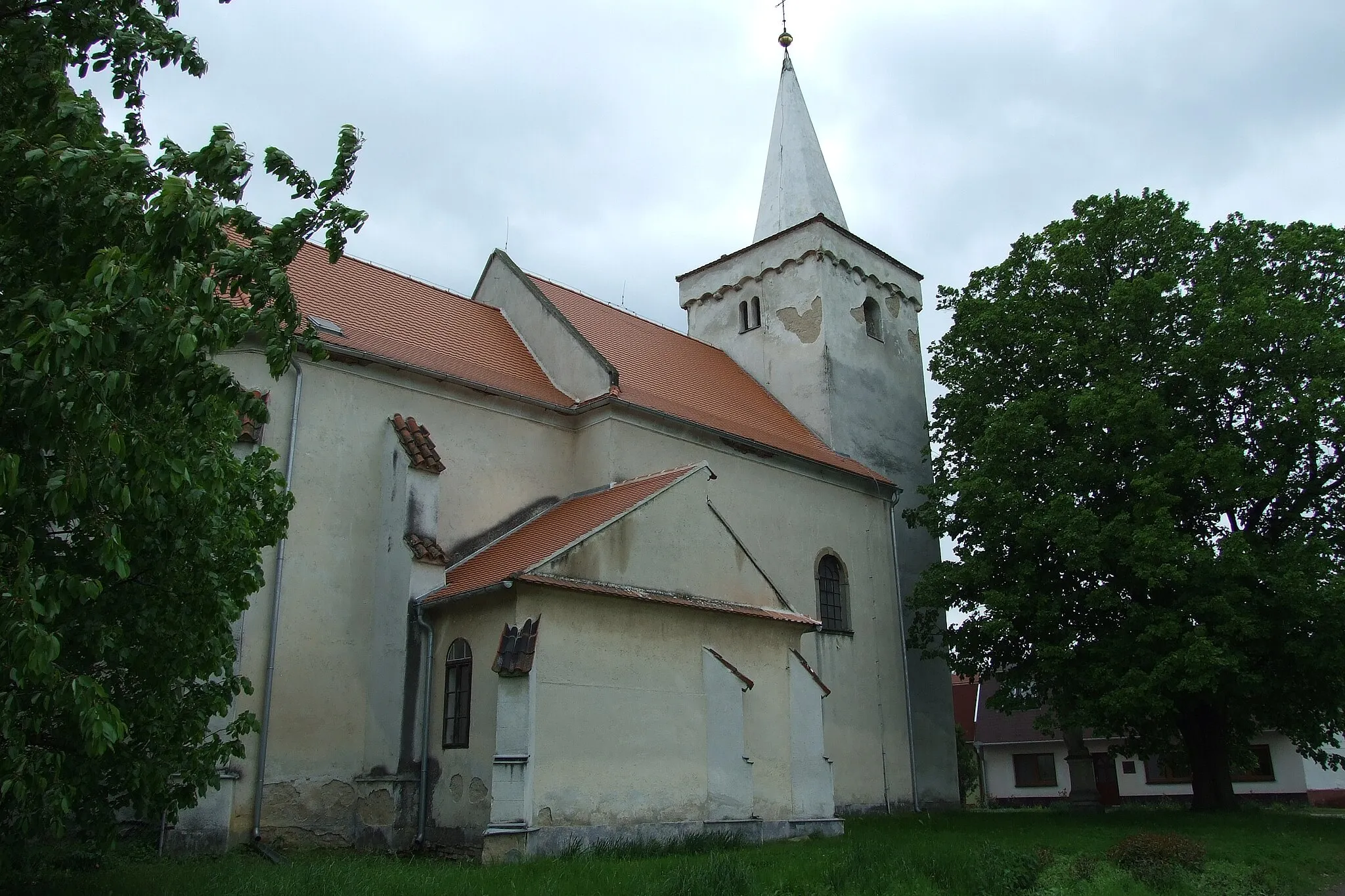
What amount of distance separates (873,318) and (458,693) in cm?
1777

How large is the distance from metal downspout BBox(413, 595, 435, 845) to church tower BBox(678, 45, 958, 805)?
40.7 feet

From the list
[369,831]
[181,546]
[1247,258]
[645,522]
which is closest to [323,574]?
[369,831]

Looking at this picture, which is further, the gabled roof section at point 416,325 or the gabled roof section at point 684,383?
the gabled roof section at point 684,383

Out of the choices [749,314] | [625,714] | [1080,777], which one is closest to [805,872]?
[625,714]

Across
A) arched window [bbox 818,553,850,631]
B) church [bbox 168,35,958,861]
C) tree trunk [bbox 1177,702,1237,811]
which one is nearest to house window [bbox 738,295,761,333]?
church [bbox 168,35,958,861]

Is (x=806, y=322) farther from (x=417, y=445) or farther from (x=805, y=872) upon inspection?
(x=805, y=872)

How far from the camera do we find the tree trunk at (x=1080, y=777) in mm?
25125

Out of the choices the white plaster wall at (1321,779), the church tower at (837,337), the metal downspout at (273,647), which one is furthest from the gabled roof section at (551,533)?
the white plaster wall at (1321,779)

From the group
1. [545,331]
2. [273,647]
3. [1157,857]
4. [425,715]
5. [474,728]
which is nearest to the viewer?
[1157,857]

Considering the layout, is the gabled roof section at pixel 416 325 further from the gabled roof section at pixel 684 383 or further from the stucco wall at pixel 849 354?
the stucco wall at pixel 849 354

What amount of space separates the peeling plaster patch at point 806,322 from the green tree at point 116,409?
19380mm

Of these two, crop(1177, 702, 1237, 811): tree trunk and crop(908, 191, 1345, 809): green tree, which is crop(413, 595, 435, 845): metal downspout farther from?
crop(1177, 702, 1237, 811): tree trunk

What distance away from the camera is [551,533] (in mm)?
16609

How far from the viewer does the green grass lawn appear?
9703 mm
